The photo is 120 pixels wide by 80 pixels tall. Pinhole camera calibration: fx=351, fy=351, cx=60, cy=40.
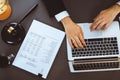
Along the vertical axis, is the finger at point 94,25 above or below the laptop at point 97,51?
above

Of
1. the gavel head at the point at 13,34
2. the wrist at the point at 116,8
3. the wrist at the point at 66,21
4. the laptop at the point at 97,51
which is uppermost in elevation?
the wrist at the point at 116,8

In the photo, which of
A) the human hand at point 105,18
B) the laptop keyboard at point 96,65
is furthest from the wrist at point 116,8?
the laptop keyboard at point 96,65

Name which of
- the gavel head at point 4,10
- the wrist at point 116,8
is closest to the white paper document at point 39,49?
the gavel head at point 4,10

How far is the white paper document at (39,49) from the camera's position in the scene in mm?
1628

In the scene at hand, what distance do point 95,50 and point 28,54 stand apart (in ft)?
1.02

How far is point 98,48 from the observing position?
62.7 inches

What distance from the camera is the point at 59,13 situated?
1642 mm

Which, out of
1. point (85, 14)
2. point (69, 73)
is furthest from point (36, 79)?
point (85, 14)

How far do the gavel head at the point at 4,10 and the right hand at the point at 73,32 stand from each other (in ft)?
0.84

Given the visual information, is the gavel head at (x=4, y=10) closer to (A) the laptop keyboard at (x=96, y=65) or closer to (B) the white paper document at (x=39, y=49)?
(B) the white paper document at (x=39, y=49)

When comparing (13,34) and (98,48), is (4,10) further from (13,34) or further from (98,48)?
(98,48)

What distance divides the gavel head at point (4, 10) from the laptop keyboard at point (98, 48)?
13.9 inches

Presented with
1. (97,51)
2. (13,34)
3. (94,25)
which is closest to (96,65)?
(97,51)

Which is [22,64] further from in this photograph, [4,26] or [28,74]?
[4,26]
